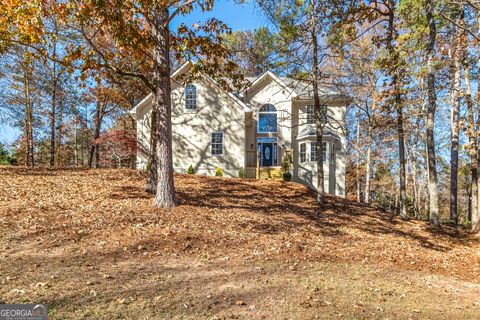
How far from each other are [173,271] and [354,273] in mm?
3394

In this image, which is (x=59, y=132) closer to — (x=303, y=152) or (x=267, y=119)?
(x=267, y=119)

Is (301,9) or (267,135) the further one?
(267,135)

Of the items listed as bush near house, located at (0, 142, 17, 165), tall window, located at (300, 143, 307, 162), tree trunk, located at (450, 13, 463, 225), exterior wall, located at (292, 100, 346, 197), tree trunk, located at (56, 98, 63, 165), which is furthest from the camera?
bush near house, located at (0, 142, 17, 165)

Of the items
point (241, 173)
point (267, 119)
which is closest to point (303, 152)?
point (267, 119)

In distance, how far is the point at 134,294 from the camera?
3.80 meters

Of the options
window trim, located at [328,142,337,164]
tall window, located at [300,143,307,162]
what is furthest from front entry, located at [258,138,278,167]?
window trim, located at [328,142,337,164]

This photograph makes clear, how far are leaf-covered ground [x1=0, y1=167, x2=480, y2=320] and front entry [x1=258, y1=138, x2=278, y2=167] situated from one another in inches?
297

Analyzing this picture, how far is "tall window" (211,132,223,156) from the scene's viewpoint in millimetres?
16953

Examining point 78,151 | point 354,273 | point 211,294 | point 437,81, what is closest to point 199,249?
point 211,294

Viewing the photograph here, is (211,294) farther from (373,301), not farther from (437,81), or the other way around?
(437,81)

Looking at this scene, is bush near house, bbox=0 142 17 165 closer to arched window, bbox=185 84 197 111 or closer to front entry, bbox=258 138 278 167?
arched window, bbox=185 84 197 111

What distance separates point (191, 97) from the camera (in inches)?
671

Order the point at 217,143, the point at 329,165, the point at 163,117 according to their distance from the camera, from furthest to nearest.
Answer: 1. the point at 329,165
2. the point at 217,143
3. the point at 163,117

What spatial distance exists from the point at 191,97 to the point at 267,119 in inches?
199
